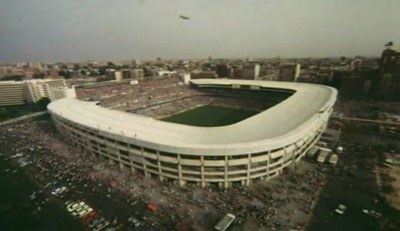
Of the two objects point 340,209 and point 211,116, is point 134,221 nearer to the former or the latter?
point 340,209

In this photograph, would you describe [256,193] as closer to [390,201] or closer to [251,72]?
[390,201]

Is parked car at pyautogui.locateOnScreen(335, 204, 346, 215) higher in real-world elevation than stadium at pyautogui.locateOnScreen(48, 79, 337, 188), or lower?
lower

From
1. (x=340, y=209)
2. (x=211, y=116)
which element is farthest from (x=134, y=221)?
(x=211, y=116)

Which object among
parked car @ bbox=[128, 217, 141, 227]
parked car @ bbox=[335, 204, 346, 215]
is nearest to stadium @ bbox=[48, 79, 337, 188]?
parked car @ bbox=[128, 217, 141, 227]

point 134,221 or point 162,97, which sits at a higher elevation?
point 162,97

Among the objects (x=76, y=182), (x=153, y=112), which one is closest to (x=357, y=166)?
(x=76, y=182)

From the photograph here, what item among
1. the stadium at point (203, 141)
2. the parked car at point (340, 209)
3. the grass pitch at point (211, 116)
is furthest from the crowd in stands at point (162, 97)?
the parked car at point (340, 209)

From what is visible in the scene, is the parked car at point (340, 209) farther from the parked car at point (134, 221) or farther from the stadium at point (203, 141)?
the parked car at point (134, 221)

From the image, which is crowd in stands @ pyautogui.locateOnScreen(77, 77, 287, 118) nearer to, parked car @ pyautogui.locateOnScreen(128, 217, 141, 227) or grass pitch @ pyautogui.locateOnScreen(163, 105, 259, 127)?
grass pitch @ pyautogui.locateOnScreen(163, 105, 259, 127)
